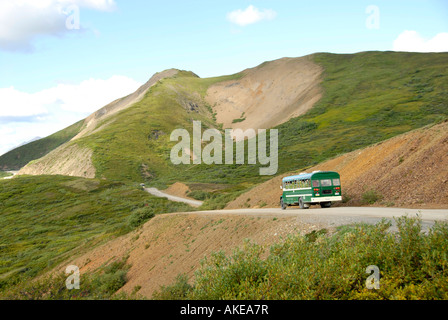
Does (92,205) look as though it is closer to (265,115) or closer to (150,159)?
(150,159)

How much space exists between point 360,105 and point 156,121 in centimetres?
8663

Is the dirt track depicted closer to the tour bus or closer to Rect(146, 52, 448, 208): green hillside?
the tour bus

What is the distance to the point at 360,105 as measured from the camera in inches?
4929

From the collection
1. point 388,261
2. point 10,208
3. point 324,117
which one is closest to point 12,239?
point 10,208

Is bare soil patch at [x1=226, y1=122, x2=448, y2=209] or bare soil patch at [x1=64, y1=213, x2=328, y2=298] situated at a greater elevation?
bare soil patch at [x1=226, y1=122, x2=448, y2=209]

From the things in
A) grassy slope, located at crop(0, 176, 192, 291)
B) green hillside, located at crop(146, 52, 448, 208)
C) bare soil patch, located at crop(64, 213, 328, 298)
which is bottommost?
grassy slope, located at crop(0, 176, 192, 291)

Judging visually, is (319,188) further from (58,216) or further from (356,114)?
(356,114)

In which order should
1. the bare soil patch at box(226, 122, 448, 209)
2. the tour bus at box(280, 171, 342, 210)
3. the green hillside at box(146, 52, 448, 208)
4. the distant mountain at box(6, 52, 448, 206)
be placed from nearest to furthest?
1. the bare soil patch at box(226, 122, 448, 209)
2. the tour bus at box(280, 171, 342, 210)
3. the green hillside at box(146, 52, 448, 208)
4. the distant mountain at box(6, 52, 448, 206)

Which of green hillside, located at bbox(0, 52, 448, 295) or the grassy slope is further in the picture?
green hillside, located at bbox(0, 52, 448, 295)

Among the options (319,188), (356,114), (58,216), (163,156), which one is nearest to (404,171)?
(319,188)

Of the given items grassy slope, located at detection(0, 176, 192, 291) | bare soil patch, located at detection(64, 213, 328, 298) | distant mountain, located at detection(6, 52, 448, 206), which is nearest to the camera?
bare soil patch, located at detection(64, 213, 328, 298)

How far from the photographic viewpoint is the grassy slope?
41.3m

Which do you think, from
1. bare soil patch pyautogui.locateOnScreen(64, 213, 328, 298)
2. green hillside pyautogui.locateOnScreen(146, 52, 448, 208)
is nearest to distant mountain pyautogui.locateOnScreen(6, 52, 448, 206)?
green hillside pyautogui.locateOnScreen(146, 52, 448, 208)
